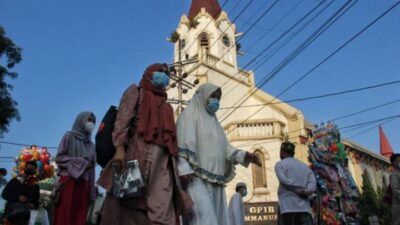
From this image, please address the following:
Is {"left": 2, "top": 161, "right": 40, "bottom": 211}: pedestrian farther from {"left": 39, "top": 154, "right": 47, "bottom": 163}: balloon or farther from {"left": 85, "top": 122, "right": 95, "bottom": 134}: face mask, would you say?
{"left": 39, "top": 154, "right": 47, "bottom": 163}: balloon

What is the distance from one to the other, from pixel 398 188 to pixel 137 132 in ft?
16.1

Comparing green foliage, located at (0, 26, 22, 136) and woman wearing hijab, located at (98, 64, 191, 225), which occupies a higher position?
green foliage, located at (0, 26, 22, 136)

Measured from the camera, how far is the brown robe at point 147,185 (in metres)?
3.28

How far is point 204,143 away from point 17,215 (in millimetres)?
2968

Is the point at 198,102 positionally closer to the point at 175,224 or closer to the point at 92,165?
the point at 175,224

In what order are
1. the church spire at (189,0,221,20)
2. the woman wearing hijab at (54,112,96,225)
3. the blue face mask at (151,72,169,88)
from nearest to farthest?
the blue face mask at (151,72,169,88) < the woman wearing hijab at (54,112,96,225) < the church spire at (189,0,221,20)

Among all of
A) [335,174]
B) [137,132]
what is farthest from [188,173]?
[335,174]

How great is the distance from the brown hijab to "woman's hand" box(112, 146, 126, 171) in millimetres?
244

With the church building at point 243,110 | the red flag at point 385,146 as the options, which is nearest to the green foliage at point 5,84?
the church building at point 243,110

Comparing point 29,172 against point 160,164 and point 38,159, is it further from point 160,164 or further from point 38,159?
point 160,164

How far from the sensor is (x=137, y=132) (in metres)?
3.56

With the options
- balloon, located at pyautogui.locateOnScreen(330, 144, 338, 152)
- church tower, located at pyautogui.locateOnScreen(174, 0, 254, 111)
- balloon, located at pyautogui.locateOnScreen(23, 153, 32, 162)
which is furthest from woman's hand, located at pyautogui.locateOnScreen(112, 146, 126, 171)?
church tower, located at pyautogui.locateOnScreen(174, 0, 254, 111)

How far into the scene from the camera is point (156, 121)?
11.9 ft

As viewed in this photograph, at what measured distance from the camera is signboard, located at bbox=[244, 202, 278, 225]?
643 inches
